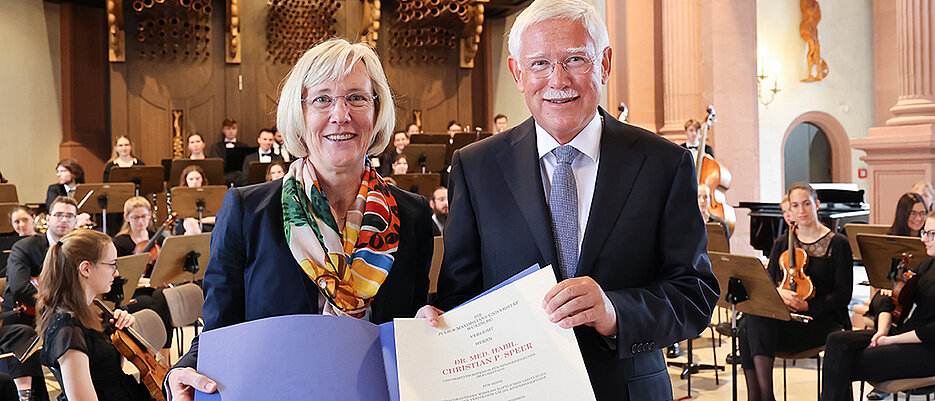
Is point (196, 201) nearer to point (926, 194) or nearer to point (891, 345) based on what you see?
point (891, 345)

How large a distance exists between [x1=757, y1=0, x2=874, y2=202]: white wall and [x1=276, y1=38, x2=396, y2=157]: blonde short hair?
14.4m

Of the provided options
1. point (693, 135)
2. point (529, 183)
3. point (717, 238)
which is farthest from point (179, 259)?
point (693, 135)

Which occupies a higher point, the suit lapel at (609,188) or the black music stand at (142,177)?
the black music stand at (142,177)

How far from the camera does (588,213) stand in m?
1.79

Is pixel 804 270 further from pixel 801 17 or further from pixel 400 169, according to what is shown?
pixel 801 17

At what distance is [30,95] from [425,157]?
270 inches

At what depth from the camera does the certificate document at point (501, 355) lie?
1470mm

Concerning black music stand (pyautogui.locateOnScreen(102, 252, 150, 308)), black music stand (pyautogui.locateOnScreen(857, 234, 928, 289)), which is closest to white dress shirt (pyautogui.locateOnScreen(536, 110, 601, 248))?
black music stand (pyautogui.locateOnScreen(857, 234, 928, 289))

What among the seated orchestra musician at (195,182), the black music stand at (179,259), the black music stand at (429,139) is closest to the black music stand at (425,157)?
the black music stand at (429,139)

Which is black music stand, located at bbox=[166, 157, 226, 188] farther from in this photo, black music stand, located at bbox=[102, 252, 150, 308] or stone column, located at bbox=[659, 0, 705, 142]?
stone column, located at bbox=[659, 0, 705, 142]

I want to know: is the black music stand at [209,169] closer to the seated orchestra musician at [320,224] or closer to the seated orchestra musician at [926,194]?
the seated orchestra musician at [926,194]

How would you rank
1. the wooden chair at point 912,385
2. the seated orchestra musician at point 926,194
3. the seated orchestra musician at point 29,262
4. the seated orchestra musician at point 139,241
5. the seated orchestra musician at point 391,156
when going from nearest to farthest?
the wooden chair at point 912,385 → the seated orchestra musician at point 29,262 → the seated orchestra musician at point 926,194 → the seated orchestra musician at point 139,241 → the seated orchestra musician at point 391,156

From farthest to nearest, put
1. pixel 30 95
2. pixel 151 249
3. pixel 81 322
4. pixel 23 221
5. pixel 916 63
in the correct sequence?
pixel 30 95 → pixel 916 63 → pixel 151 249 → pixel 23 221 → pixel 81 322

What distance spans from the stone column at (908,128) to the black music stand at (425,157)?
548cm
